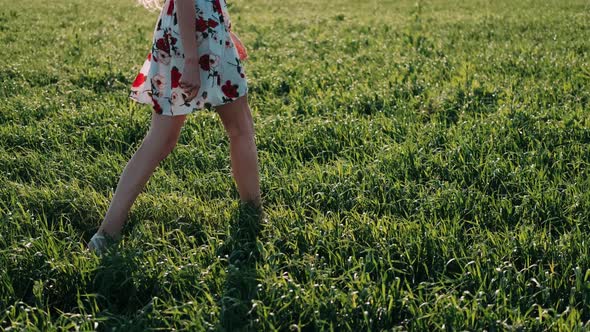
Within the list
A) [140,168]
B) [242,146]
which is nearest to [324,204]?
[242,146]

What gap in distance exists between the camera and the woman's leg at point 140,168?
341 cm

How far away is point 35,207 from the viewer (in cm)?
379

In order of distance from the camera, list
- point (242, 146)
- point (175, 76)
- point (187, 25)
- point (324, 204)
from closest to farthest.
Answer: point (187, 25) < point (175, 76) < point (242, 146) < point (324, 204)

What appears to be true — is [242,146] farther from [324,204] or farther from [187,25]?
[187,25]

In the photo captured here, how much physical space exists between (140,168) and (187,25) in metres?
0.77

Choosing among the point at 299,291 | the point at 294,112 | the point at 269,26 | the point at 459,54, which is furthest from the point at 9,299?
the point at 269,26

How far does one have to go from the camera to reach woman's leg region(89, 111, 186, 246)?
3414 mm

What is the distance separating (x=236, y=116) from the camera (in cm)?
345

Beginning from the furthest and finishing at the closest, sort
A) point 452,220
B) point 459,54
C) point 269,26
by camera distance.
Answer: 1. point 269,26
2. point 459,54
3. point 452,220

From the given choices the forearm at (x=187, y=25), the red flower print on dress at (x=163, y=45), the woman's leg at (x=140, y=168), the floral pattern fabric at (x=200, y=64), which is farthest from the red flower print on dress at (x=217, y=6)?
the woman's leg at (x=140, y=168)

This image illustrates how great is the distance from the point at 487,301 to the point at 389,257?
47 centimetres

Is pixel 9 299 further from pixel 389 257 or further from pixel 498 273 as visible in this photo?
pixel 498 273

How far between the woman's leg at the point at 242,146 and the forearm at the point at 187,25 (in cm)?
34

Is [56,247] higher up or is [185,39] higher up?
[185,39]
